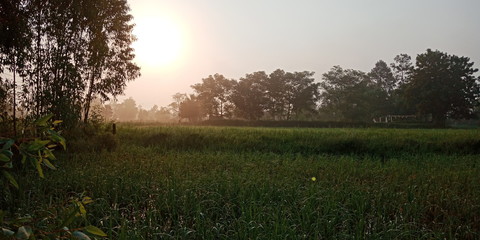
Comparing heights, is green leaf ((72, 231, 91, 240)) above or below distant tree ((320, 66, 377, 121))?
below

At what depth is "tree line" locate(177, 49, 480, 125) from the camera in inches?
1688

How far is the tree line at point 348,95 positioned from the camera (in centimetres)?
4288

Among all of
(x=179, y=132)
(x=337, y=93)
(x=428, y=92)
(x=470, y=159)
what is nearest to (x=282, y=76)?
(x=337, y=93)

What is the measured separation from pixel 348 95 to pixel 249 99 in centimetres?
1703

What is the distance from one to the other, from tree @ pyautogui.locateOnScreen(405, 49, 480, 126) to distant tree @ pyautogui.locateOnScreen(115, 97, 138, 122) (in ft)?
379

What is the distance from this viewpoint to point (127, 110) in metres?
138

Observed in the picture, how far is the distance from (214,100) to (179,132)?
43.0 metres

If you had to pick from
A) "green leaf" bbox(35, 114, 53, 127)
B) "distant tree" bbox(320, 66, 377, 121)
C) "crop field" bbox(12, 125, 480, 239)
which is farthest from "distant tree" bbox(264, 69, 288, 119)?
"green leaf" bbox(35, 114, 53, 127)

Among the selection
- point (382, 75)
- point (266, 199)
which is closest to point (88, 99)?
point (266, 199)

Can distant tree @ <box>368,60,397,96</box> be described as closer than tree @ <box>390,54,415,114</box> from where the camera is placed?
No

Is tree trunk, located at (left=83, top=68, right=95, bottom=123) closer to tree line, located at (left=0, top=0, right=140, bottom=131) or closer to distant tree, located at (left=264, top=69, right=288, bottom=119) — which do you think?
tree line, located at (left=0, top=0, right=140, bottom=131)

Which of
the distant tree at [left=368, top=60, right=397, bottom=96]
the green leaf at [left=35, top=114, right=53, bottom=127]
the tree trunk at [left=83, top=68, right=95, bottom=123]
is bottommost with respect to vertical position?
the green leaf at [left=35, top=114, right=53, bottom=127]

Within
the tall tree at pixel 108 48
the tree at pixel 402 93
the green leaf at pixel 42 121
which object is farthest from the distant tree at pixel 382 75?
the green leaf at pixel 42 121

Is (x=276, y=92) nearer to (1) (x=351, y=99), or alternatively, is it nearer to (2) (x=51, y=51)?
(1) (x=351, y=99)
